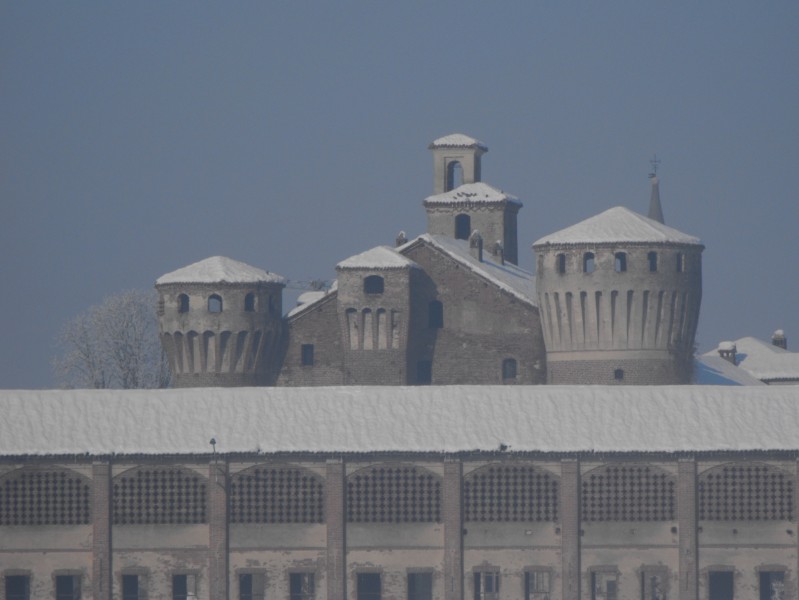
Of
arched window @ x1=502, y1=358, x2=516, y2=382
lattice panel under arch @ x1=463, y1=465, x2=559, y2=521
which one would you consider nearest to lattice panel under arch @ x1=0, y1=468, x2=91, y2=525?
lattice panel under arch @ x1=463, y1=465, x2=559, y2=521

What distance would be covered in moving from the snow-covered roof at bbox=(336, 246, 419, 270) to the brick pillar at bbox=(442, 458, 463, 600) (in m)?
13.1

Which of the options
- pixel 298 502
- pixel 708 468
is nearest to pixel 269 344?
pixel 298 502

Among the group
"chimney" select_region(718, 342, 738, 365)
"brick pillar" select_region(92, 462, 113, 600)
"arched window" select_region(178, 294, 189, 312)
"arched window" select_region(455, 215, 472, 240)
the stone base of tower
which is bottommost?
"brick pillar" select_region(92, 462, 113, 600)

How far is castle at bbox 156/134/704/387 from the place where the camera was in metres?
69.8

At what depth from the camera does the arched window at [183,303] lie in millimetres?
72750

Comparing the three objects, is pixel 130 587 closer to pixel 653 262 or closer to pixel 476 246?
pixel 653 262

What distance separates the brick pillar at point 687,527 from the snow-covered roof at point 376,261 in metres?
15.0

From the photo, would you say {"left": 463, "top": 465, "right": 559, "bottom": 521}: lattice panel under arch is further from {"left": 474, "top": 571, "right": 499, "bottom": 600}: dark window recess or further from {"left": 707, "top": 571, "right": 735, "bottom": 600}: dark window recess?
{"left": 707, "top": 571, "right": 735, "bottom": 600}: dark window recess

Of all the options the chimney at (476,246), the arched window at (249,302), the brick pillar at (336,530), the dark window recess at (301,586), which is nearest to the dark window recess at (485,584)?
the brick pillar at (336,530)

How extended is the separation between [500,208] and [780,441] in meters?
25.4

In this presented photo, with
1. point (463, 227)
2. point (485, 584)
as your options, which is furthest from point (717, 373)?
point (485, 584)

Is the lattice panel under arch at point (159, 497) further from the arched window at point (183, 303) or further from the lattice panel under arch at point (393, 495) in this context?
the arched window at point (183, 303)

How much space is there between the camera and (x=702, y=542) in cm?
5928

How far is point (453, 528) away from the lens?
59406 mm
